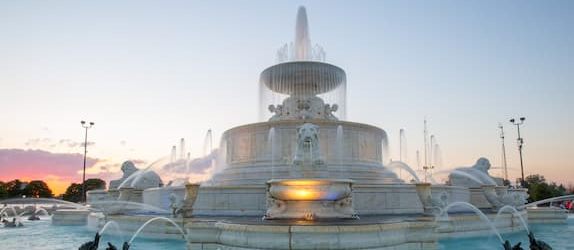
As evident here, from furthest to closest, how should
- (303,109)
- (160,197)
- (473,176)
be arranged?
(303,109) < (473,176) < (160,197)

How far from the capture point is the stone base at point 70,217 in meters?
20.9

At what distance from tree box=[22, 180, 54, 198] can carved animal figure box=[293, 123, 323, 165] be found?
71.8m

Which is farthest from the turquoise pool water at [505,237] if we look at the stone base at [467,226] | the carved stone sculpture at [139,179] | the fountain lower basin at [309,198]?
the carved stone sculpture at [139,179]

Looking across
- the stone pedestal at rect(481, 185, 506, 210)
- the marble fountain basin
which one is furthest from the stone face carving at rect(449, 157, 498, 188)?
the marble fountain basin

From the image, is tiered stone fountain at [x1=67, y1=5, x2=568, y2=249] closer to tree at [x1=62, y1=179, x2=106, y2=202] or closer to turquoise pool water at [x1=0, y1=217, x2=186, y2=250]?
turquoise pool water at [x1=0, y1=217, x2=186, y2=250]

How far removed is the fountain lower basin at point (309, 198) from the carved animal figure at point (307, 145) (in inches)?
123

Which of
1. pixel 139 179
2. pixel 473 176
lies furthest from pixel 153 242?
pixel 473 176

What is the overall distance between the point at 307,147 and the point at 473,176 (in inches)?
450

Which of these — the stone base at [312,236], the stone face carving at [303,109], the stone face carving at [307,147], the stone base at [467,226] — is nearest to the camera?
the stone base at [312,236]

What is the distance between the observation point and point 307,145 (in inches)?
583

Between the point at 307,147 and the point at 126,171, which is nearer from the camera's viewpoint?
the point at 307,147

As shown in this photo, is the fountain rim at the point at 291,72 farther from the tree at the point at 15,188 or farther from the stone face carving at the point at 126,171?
the tree at the point at 15,188

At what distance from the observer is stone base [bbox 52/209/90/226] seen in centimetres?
2088

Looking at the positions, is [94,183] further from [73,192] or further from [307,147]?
[307,147]
